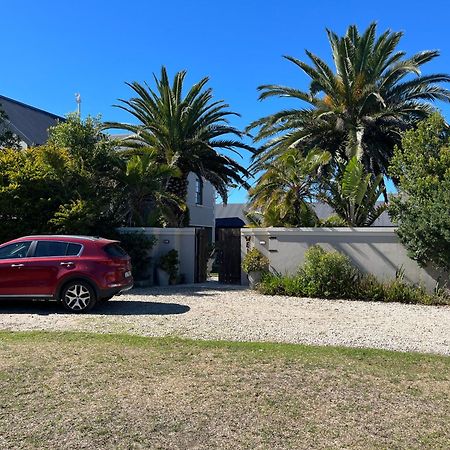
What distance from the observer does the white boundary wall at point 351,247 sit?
13.4m

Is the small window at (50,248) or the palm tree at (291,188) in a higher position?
the palm tree at (291,188)

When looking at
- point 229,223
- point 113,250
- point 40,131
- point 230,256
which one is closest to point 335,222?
point 230,256

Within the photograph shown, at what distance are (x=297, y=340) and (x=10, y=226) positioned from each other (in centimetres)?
1016

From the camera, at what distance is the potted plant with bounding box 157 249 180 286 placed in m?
15.9

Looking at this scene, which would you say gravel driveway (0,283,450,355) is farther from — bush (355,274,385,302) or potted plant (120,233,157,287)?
potted plant (120,233,157,287)

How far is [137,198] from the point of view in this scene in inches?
682

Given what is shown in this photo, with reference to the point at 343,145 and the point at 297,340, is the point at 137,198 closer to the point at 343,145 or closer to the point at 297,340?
the point at 343,145

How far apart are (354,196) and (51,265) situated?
8.60m

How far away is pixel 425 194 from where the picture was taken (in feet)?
42.4

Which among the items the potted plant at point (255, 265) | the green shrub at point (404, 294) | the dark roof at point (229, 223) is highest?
the dark roof at point (229, 223)

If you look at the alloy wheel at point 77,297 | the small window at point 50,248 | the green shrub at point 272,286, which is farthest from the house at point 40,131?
the alloy wheel at point 77,297

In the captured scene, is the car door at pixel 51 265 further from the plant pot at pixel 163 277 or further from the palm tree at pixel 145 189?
the palm tree at pixel 145 189

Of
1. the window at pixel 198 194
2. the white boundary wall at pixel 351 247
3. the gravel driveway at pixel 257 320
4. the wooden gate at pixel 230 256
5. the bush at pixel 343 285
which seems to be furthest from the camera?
the window at pixel 198 194

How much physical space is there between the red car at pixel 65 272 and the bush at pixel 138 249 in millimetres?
4811
